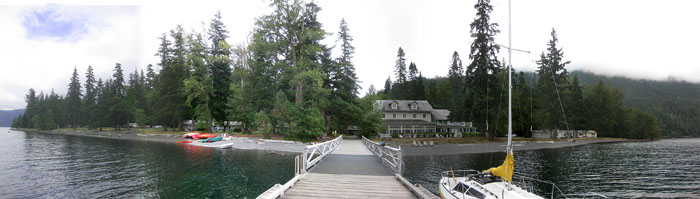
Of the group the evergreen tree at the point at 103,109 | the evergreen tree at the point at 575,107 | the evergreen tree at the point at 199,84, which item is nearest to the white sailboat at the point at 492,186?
the evergreen tree at the point at 199,84

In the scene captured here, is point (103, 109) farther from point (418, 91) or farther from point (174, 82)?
point (418, 91)

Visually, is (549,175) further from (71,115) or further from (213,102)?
(71,115)

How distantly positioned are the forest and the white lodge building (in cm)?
377

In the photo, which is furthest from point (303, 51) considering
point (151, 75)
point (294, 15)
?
point (151, 75)

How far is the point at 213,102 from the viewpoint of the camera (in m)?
50.8

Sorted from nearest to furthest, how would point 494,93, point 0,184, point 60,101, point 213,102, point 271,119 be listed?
point 0,184, point 271,119, point 494,93, point 213,102, point 60,101

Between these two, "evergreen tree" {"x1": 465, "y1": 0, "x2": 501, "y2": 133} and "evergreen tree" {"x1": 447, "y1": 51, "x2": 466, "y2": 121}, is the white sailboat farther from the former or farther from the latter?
"evergreen tree" {"x1": 447, "y1": 51, "x2": 466, "y2": 121}

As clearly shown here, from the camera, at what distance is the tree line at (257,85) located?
34.2m

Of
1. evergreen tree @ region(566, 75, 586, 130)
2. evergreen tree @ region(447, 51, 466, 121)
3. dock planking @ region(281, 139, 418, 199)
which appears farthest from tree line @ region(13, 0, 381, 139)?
evergreen tree @ region(566, 75, 586, 130)

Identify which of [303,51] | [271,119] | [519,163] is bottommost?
[519,163]

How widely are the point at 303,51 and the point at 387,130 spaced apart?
2192 cm

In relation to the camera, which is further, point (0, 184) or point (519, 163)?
point (519, 163)

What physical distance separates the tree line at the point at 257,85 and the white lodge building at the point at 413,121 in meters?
7.61

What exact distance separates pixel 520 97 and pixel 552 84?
243 inches
